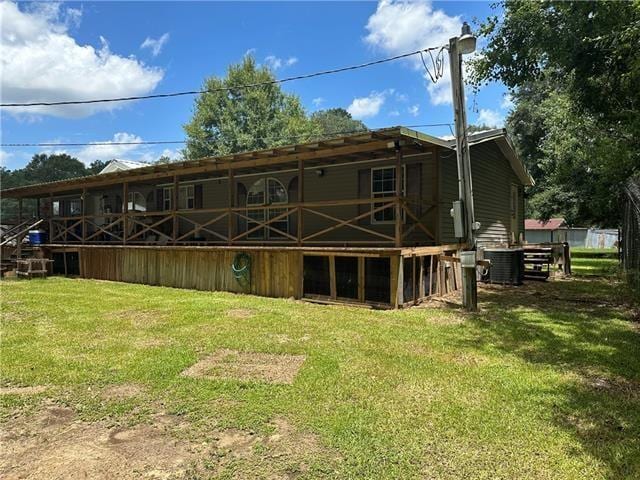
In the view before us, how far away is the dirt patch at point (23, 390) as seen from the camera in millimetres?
3932

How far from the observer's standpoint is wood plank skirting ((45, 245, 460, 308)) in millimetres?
8188

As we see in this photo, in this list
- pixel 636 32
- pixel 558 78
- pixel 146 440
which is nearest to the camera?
pixel 146 440

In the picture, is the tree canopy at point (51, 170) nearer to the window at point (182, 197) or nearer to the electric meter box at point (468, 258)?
the window at point (182, 197)

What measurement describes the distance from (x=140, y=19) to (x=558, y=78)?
13.7 m

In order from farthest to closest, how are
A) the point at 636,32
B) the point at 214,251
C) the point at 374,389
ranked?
the point at 214,251, the point at 636,32, the point at 374,389

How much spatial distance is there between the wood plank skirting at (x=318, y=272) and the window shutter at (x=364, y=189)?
210 centimetres

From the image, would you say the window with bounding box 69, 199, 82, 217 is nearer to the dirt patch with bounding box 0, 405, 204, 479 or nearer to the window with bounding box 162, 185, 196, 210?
the window with bounding box 162, 185, 196, 210

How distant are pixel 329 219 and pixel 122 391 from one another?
7.31 m

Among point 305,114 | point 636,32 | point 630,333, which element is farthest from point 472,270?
point 305,114

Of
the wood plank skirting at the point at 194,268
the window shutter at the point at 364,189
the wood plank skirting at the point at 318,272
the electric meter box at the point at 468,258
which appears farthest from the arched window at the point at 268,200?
the electric meter box at the point at 468,258

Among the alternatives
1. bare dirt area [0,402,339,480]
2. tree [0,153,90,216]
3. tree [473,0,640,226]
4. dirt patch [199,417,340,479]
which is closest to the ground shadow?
dirt patch [199,417,340,479]

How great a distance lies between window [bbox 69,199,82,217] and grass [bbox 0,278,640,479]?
12.6 metres

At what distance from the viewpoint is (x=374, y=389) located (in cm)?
393

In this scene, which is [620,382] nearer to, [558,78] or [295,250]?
[295,250]
